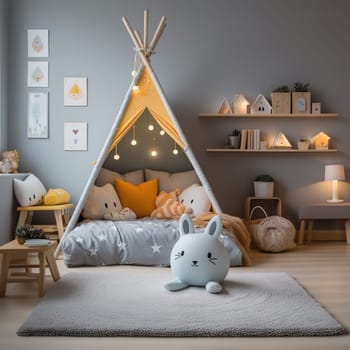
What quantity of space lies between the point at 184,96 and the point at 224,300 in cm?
304

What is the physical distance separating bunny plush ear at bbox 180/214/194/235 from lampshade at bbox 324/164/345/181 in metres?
2.45

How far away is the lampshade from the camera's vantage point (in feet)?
17.6

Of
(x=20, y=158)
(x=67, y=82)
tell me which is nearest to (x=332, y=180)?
(x=67, y=82)

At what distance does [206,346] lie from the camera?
231 cm

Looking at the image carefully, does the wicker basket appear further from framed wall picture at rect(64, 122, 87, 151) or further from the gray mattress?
framed wall picture at rect(64, 122, 87, 151)

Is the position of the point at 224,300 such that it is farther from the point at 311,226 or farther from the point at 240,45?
the point at 240,45

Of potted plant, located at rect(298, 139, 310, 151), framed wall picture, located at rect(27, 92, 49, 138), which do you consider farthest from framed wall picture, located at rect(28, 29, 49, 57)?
potted plant, located at rect(298, 139, 310, 151)

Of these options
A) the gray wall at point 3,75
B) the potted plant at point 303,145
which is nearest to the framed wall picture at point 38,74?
the gray wall at point 3,75

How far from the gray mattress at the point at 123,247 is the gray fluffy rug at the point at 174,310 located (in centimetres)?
54

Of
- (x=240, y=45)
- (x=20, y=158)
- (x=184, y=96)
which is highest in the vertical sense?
(x=240, y=45)

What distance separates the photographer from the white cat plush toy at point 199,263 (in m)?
3.22

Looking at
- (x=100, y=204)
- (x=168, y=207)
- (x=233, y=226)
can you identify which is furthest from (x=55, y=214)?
(x=233, y=226)

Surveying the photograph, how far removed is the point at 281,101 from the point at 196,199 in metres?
1.52

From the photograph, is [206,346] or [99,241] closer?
[206,346]
